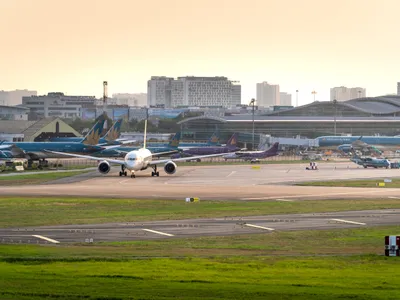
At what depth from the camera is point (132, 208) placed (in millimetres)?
65500

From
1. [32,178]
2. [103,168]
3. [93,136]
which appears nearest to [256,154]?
[93,136]

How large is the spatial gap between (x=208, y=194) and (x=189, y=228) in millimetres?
27535

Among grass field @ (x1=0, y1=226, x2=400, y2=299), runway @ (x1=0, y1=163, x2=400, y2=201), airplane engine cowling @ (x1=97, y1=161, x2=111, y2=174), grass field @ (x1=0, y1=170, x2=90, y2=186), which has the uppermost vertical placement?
airplane engine cowling @ (x1=97, y1=161, x2=111, y2=174)

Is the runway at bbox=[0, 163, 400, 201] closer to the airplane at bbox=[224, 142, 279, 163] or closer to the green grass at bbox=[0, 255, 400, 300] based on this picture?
the green grass at bbox=[0, 255, 400, 300]

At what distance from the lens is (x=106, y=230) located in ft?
168

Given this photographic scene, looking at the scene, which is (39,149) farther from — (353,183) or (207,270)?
(207,270)

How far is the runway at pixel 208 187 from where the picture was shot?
78.7 metres

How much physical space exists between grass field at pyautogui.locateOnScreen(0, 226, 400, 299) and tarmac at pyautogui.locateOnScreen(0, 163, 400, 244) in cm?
430

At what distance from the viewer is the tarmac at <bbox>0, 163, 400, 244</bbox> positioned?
49.7 m

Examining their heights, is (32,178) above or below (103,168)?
below

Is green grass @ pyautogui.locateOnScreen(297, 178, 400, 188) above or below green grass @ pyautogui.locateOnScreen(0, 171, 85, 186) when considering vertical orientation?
above

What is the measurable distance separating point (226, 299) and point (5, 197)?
49038mm

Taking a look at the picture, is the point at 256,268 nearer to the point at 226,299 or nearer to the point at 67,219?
the point at 226,299

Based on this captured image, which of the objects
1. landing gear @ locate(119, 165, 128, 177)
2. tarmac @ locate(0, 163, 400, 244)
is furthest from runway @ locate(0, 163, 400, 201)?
landing gear @ locate(119, 165, 128, 177)
